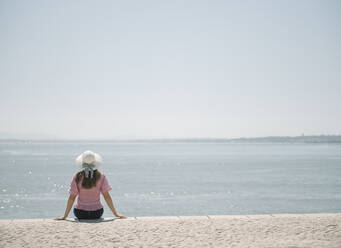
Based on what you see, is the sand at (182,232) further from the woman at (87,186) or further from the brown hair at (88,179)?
the brown hair at (88,179)

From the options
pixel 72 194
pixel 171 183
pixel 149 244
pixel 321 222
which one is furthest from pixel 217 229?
pixel 171 183

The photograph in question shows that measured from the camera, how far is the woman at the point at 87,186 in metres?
7.28

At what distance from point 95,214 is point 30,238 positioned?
1.48m

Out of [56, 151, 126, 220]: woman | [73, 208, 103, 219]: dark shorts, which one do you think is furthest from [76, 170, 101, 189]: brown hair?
[73, 208, 103, 219]: dark shorts

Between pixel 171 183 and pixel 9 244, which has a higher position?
pixel 9 244

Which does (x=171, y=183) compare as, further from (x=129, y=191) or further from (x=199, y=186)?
(x=129, y=191)

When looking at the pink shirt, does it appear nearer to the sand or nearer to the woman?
the woman

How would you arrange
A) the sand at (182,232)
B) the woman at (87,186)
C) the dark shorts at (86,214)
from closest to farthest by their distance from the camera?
the sand at (182,232) → the woman at (87,186) → the dark shorts at (86,214)

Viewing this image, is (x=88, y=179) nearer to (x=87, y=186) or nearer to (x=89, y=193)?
(x=87, y=186)

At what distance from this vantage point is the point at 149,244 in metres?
6.08

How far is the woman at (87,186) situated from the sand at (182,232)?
0.89 ft

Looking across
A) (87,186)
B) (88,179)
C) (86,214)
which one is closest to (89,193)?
(87,186)

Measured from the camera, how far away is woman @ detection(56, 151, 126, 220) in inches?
287

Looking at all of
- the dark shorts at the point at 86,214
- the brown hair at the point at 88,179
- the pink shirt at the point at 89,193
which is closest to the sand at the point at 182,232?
the dark shorts at the point at 86,214
